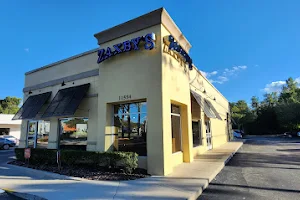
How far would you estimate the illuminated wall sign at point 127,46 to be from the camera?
838cm

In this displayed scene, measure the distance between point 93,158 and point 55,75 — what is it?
7.41 metres

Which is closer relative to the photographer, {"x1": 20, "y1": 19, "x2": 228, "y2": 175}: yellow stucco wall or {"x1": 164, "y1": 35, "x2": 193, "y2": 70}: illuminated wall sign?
{"x1": 20, "y1": 19, "x2": 228, "y2": 175}: yellow stucco wall

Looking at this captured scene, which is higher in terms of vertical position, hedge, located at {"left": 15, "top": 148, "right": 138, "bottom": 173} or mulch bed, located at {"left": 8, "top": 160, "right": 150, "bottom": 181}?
hedge, located at {"left": 15, "top": 148, "right": 138, "bottom": 173}

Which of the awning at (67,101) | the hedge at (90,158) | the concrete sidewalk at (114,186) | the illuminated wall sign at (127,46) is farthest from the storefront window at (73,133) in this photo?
the illuminated wall sign at (127,46)

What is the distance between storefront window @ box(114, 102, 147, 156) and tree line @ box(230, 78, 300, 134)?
40.4m

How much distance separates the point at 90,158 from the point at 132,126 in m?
2.40

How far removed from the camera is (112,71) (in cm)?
966

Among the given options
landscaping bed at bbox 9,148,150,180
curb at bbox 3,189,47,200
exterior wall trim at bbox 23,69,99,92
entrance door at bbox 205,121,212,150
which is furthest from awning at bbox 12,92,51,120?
entrance door at bbox 205,121,212,150

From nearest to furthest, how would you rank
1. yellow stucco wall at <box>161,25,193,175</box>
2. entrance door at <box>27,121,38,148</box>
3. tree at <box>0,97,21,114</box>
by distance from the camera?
yellow stucco wall at <box>161,25,193,175</box> → entrance door at <box>27,121,38,148</box> → tree at <box>0,97,21,114</box>

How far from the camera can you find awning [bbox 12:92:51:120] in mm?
12420

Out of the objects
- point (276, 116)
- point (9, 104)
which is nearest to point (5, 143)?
point (9, 104)

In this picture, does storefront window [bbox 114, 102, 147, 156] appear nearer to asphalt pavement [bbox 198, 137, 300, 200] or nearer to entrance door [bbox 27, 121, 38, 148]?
asphalt pavement [bbox 198, 137, 300, 200]

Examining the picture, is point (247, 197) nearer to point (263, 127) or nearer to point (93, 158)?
point (93, 158)

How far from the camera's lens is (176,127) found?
10.4 metres
